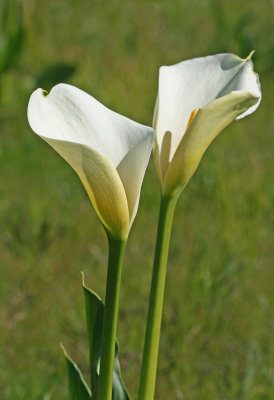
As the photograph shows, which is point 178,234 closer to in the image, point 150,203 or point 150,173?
point 150,203

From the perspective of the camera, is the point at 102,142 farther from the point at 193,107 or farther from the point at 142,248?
the point at 142,248

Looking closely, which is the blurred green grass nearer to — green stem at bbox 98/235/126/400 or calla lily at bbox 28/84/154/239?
green stem at bbox 98/235/126/400

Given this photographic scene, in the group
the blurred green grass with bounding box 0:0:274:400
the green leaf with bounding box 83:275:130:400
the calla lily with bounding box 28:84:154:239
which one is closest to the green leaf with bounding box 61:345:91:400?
the green leaf with bounding box 83:275:130:400

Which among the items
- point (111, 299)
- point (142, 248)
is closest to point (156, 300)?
point (111, 299)

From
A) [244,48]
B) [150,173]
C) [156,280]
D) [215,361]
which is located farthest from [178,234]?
[156,280]

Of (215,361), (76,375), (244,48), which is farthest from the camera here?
(244,48)

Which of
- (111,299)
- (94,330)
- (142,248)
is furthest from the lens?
(142,248)
